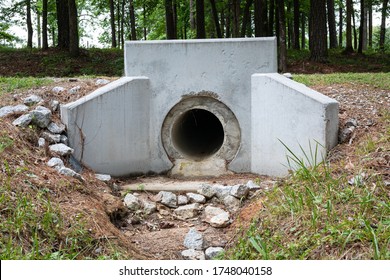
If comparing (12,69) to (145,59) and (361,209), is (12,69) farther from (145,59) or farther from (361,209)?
(361,209)

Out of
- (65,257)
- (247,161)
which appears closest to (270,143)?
(247,161)

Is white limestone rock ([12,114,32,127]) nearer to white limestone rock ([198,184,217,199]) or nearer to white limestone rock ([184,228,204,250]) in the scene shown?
white limestone rock ([198,184,217,199])

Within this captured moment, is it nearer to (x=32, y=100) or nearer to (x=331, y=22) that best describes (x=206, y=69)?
(x=32, y=100)

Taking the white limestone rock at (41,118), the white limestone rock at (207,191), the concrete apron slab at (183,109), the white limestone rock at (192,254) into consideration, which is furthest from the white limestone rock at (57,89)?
the white limestone rock at (192,254)

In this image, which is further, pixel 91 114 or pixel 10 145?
pixel 91 114

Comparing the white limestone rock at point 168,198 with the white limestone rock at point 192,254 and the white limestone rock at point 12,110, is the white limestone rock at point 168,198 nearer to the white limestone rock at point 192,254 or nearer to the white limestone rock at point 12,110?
the white limestone rock at point 192,254

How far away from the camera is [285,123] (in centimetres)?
709

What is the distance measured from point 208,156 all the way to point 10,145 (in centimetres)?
366

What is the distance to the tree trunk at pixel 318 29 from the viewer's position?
1460 cm

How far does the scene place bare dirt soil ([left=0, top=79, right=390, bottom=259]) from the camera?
502 cm

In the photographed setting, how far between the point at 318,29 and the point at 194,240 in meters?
11.1

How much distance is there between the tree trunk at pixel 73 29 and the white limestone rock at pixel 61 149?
8.72 metres

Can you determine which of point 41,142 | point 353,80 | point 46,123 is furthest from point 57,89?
point 353,80

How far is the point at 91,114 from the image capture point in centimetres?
723
